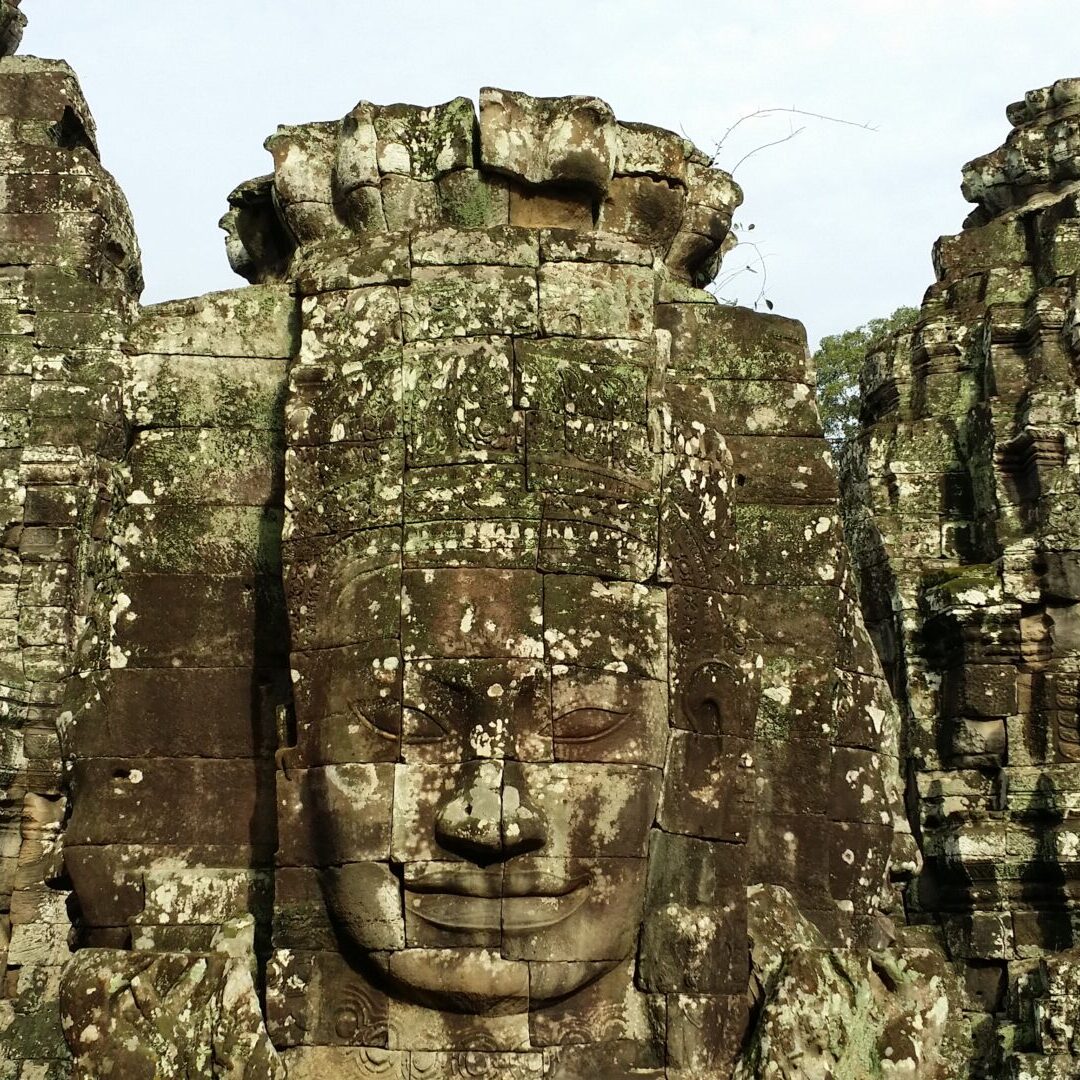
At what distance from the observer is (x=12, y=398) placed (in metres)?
14.0

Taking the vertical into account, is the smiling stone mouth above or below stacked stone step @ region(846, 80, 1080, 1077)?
below

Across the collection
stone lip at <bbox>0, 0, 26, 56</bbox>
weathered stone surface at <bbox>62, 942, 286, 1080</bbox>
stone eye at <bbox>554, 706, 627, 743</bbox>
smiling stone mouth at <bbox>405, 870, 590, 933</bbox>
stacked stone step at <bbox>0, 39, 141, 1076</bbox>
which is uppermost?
stone lip at <bbox>0, 0, 26, 56</bbox>

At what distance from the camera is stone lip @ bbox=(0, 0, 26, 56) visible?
1552cm

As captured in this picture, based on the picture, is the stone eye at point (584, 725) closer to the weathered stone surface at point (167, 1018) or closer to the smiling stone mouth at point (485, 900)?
the smiling stone mouth at point (485, 900)

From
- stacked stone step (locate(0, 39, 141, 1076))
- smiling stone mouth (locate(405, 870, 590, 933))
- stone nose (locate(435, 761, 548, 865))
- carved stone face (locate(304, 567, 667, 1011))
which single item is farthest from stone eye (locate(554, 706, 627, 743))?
stacked stone step (locate(0, 39, 141, 1076))

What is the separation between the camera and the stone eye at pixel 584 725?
7.15 m

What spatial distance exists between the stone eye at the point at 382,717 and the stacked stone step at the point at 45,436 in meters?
5.63

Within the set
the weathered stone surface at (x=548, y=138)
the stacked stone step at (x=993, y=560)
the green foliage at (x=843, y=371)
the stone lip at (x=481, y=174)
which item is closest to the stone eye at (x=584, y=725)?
the stone lip at (x=481, y=174)

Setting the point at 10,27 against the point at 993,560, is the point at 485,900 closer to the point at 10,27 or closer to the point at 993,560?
the point at 993,560

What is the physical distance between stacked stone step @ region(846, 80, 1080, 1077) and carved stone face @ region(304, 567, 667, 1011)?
7.77 metres

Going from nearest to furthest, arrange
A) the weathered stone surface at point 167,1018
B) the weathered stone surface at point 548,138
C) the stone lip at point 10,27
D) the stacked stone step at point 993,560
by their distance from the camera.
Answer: the weathered stone surface at point 167,1018 < the weathered stone surface at point 548,138 < the stacked stone step at point 993,560 < the stone lip at point 10,27

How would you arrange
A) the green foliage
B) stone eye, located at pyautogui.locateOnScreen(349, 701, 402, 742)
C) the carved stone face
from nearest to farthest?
the carved stone face < stone eye, located at pyautogui.locateOnScreen(349, 701, 402, 742) < the green foliage

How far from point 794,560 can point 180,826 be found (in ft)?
9.30

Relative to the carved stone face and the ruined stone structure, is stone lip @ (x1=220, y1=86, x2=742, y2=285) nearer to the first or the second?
the ruined stone structure
